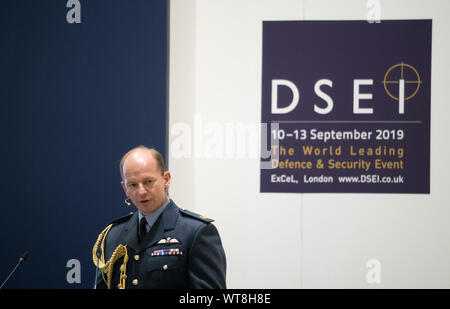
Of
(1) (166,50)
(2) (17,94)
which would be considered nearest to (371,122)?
(1) (166,50)

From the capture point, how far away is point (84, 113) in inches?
96.8

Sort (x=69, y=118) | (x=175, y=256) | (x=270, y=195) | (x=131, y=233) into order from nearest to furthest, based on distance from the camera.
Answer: (x=175, y=256) → (x=131, y=233) → (x=69, y=118) → (x=270, y=195)

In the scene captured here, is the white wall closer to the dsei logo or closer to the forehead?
the dsei logo

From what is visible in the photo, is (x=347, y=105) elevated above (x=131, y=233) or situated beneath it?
elevated above

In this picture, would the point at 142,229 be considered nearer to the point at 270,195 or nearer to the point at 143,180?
the point at 143,180

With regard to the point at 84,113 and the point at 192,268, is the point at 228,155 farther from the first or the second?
the point at 192,268

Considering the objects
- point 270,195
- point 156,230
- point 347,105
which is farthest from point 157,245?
point 347,105

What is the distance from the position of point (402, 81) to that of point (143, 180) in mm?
1887

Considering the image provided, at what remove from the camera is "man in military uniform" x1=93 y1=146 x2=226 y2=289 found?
1373mm

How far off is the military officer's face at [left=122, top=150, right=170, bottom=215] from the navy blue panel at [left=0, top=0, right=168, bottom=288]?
0.97m

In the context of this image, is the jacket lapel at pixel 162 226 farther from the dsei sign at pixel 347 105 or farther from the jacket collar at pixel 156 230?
the dsei sign at pixel 347 105

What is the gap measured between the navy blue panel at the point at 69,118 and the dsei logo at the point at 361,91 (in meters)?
0.76

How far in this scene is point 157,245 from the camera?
1.44m

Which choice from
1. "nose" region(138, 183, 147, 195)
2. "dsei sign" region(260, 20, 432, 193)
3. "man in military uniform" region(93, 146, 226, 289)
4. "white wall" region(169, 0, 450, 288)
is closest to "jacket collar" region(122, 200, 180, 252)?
"man in military uniform" region(93, 146, 226, 289)
